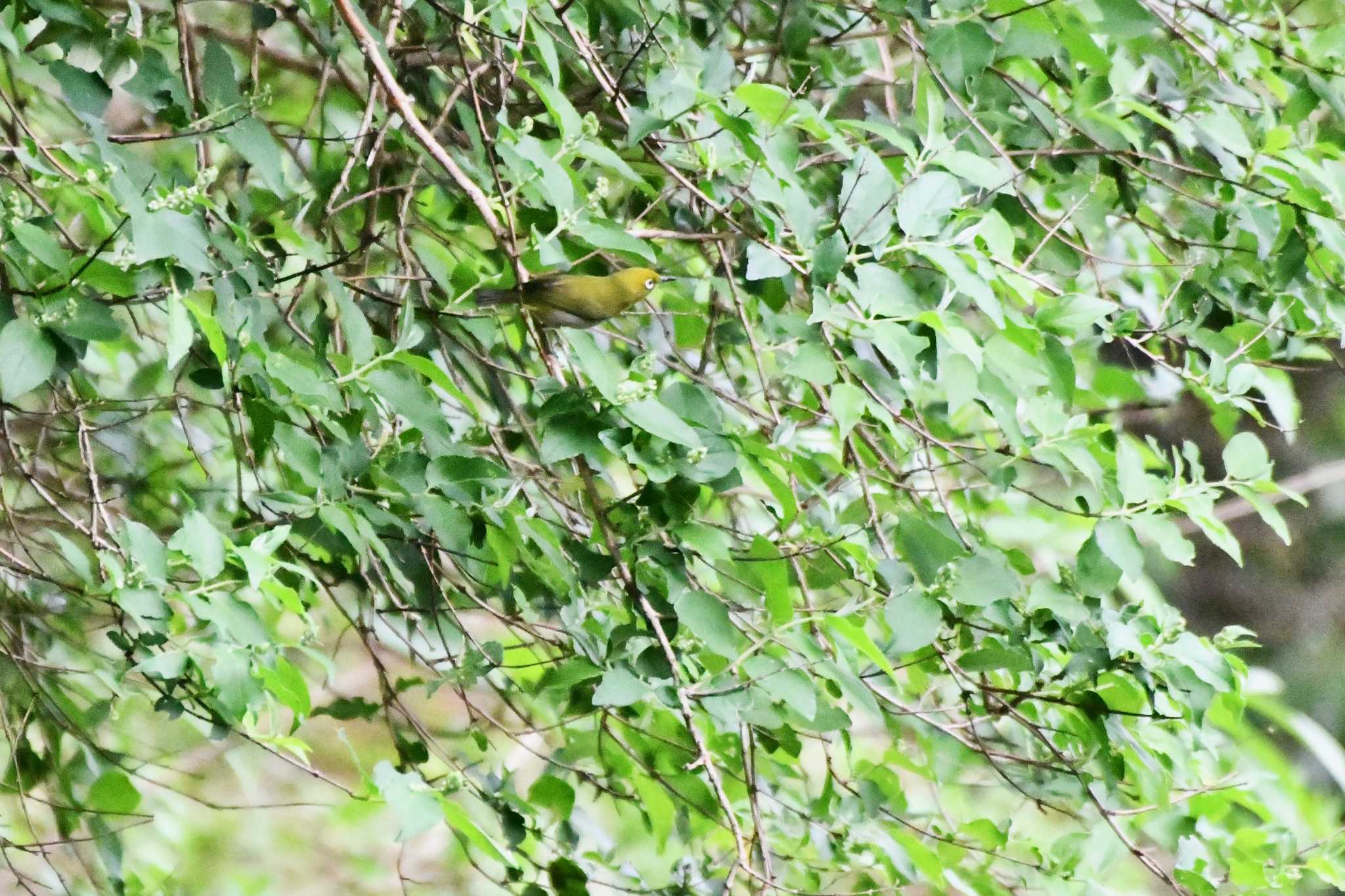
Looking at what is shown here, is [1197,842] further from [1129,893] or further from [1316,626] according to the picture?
[1316,626]

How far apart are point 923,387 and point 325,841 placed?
2.54m

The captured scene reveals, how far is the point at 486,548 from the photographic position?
5.40ft

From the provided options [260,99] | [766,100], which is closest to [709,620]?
[766,100]

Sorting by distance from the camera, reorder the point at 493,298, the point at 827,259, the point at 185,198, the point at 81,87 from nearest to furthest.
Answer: the point at 185,198 → the point at 827,259 → the point at 81,87 → the point at 493,298

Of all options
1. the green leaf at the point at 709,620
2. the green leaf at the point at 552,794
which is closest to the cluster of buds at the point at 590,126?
the green leaf at the point at 709,620

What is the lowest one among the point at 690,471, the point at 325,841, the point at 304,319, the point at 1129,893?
the point at 325,841

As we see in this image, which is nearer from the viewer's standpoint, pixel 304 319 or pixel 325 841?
pixel 304 319

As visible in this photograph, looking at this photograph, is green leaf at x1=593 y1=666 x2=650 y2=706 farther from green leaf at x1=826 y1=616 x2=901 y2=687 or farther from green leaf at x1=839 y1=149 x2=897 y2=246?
green leaf at x1=839 y1=149 x2=897 y2=246

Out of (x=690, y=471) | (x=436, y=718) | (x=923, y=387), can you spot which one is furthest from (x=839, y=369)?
(x=436, y=718)

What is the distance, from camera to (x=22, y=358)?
4.19 feet

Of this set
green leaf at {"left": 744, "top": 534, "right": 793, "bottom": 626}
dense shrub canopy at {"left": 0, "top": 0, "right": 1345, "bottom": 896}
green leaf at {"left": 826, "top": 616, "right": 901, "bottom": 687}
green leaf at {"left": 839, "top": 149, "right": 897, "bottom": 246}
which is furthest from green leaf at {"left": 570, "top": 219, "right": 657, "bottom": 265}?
green leaf at {"left": 826, "top": 616, "right": 901, "bottom": 687}

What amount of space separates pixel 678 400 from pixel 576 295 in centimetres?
34

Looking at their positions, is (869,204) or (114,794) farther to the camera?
(114,794)

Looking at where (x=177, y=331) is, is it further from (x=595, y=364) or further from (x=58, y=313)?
(x=595, y=364)
